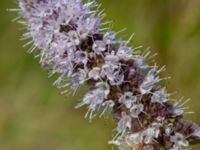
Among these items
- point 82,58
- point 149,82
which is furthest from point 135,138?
point 82,58

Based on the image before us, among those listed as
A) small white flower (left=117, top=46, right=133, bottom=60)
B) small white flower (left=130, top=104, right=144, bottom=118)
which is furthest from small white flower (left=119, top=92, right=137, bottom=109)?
small white flower (left=117, top=46, right=133, bottom=60)

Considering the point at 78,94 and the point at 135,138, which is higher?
the point at 78,94

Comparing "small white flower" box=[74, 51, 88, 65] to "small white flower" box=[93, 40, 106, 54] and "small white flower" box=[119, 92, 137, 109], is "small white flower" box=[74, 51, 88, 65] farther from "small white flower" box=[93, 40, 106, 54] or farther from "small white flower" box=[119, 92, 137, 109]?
"small white flower" box=[119, 92, 137, 109]

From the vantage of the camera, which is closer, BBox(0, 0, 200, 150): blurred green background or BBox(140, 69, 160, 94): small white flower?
BBox(140, 69, 160, 94): small white flower

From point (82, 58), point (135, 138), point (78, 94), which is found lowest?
point (135, 138)

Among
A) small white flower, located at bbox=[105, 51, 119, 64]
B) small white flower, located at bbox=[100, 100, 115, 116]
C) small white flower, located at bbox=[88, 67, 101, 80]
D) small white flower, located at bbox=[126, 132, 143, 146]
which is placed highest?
small white flower, located at bbox=[105, 51, 119, 64]

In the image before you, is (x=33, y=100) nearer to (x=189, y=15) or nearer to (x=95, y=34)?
(x=189, y=15)

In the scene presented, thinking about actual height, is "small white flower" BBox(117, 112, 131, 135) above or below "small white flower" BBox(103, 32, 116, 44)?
below

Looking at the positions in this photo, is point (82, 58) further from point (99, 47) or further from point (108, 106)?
point (108, 106)

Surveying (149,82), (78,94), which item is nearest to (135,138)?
(149,82)

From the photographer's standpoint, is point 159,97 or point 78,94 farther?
point 78,94
